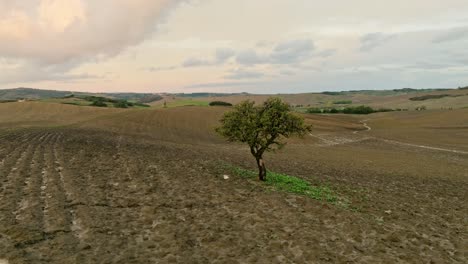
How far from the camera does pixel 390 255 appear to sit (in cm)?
1356

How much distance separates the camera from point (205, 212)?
17.5 metres

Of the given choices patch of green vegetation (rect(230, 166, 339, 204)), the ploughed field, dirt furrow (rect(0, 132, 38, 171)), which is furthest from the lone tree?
dirt furrow (rect(0, 132, 38, 171))

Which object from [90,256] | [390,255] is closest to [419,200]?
[390,255]

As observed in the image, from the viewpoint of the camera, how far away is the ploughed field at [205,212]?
509 inches

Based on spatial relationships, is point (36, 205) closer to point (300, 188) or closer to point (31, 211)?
point (31, 211)

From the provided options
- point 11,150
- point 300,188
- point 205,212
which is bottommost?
point 300,188

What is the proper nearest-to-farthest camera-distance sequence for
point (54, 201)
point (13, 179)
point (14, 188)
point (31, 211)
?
point (31, 211)
point (54, 201)
point (14, 188)
point (13, 179)

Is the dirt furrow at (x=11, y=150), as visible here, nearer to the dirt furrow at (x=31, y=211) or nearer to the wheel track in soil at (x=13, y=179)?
the wheel track in soil at (x=13, y=179)

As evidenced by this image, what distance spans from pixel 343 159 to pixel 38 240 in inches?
1397

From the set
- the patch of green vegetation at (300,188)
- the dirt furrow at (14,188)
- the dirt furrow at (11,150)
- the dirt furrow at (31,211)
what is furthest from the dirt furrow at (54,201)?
the patch of green vegetation at (300,188)

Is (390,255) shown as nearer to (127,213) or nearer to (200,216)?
(200,216)

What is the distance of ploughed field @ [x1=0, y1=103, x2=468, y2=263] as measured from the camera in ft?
42.4

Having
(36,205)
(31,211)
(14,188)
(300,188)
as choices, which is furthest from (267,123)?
(14,188)

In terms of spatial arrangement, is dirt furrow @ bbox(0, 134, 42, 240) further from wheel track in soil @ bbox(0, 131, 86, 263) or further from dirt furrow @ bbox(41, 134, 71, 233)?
dirt furrow @ bbox(41, 134, 71, 233)
